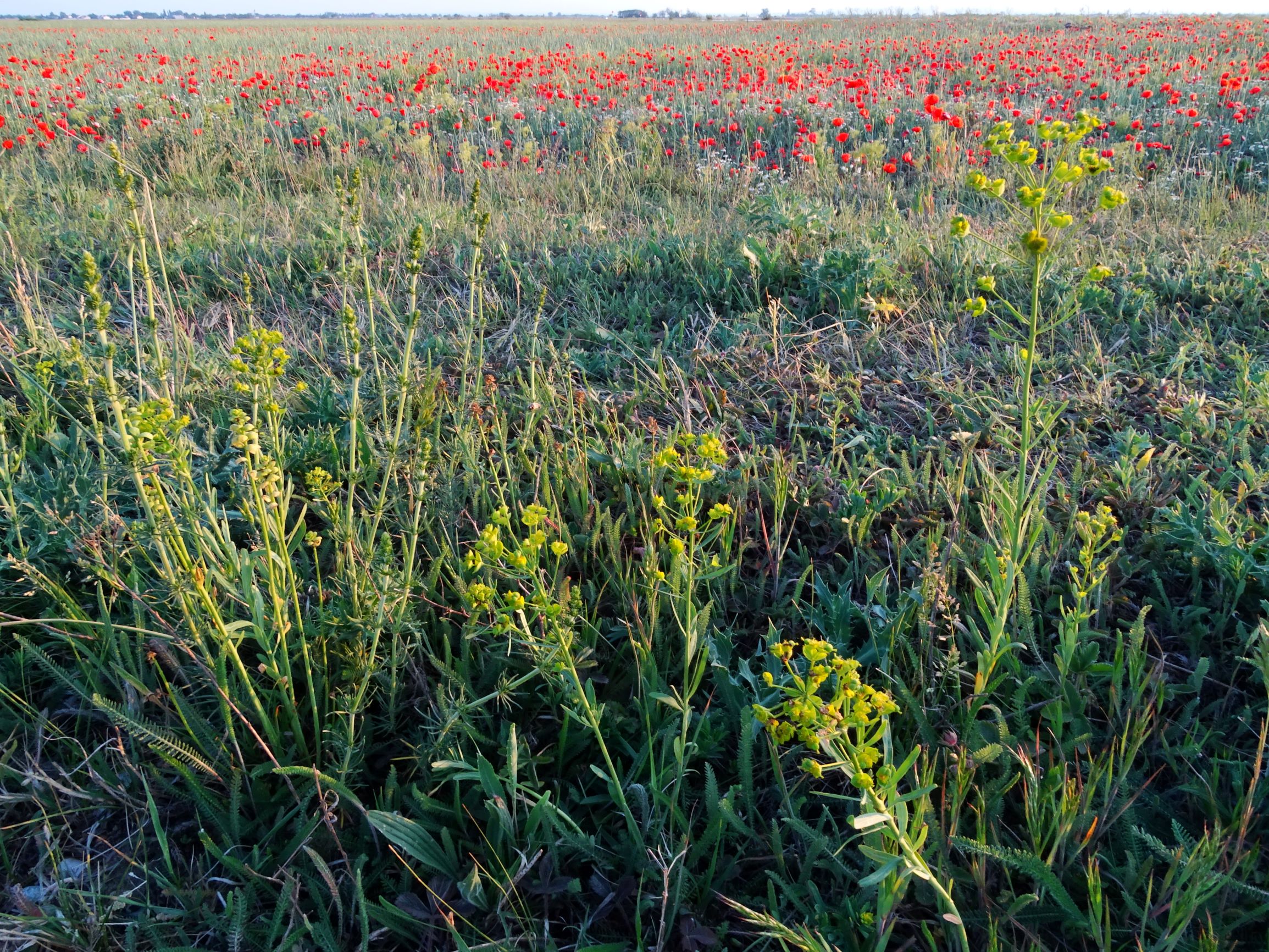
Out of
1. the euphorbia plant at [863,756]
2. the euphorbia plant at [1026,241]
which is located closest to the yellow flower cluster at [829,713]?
the euphorbia plant at [863,756]

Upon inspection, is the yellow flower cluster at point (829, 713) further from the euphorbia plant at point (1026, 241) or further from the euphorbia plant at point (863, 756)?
the euphorbia plant at point (1026, 241)

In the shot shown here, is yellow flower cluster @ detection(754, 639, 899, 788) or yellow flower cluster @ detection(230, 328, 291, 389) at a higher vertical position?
yellow flower cluster @ detection(230, 328, 291, 389)

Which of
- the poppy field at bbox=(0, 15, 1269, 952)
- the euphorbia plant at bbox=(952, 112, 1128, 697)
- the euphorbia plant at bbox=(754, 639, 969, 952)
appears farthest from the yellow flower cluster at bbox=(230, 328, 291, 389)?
the euphorbia plant at bbox=(952, 112, 1128, 697)

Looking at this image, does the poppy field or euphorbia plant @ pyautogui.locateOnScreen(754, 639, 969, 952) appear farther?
the poppy field

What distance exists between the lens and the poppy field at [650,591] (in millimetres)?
1350

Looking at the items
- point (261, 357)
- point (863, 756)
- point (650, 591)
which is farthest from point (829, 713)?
point (261, 357)

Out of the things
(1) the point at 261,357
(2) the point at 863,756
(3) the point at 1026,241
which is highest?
(3) the point at 1026,241

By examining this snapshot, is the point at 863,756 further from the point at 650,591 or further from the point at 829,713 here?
the point at 650,591

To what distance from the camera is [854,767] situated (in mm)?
1106

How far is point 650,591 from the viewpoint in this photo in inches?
71.9

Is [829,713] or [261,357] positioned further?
[261,357]

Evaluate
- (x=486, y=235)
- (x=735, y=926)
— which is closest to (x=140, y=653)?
(x=735, y=926)

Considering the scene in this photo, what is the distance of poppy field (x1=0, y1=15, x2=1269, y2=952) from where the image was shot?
1350 millimetres

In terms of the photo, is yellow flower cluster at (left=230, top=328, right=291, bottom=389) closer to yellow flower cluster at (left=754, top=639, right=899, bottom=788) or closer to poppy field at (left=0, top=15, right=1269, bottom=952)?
poppy field at (left=0, top=15, right=1269, bottom=952)
